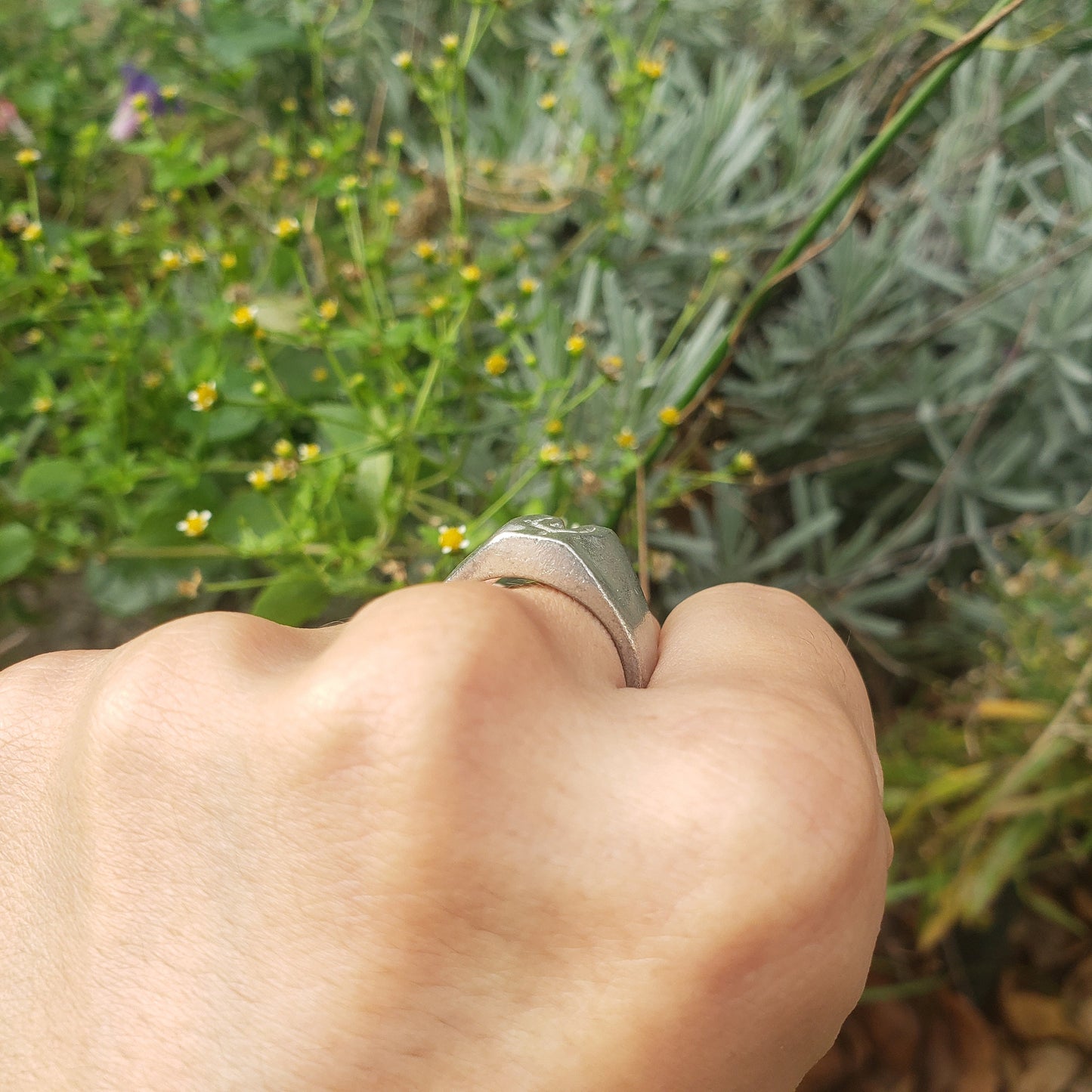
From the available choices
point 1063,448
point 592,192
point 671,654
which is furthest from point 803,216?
point 671,654

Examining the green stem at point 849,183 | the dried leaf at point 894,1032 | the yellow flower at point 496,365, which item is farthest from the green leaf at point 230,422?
the dried leaf at point 894,1032

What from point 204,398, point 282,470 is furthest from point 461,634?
point 204,398

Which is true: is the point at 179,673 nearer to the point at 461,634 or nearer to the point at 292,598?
the point at 461,634

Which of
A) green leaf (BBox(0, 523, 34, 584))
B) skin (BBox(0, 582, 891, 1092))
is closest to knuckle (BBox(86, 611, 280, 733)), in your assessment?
skin (BBox(0, 582, 891, 1092))

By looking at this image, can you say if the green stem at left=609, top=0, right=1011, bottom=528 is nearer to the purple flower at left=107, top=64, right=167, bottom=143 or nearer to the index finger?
the index finger

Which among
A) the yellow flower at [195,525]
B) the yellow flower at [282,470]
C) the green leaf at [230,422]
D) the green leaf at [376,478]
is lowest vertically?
the green leaf at [230,422]

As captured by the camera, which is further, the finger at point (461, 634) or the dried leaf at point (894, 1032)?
the dried leaf at point (894, 1032)

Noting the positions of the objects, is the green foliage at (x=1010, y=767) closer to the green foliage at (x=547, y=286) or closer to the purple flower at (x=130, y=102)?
the green foliage at (x=547, y=286)
